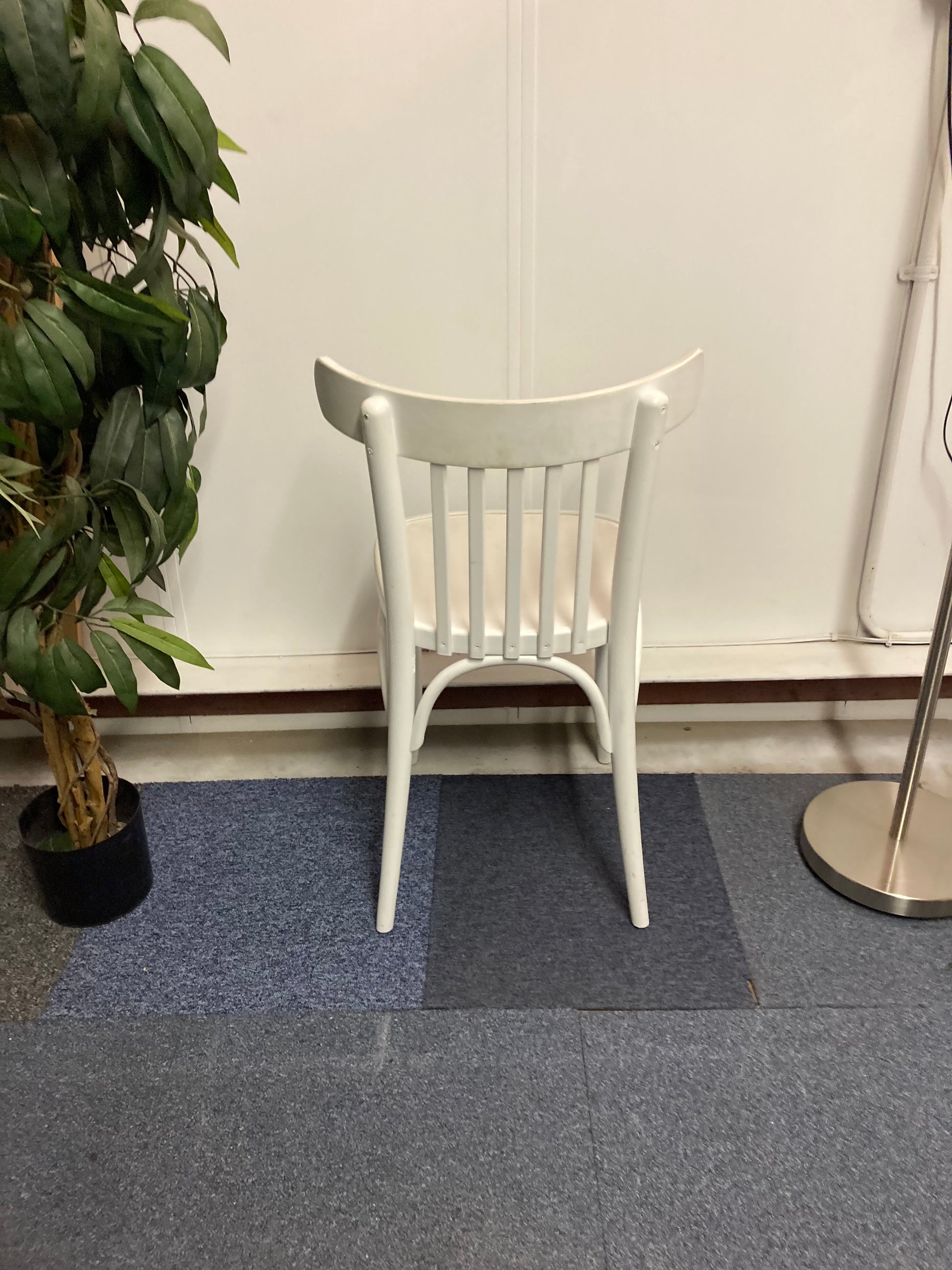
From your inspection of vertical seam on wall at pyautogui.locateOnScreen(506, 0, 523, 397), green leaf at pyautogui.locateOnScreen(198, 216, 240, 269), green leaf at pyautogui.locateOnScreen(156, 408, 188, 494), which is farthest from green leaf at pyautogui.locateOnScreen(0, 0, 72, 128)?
vertical seam on wall at pyautogui.locateOnScreen(506, 0, 523, 397)

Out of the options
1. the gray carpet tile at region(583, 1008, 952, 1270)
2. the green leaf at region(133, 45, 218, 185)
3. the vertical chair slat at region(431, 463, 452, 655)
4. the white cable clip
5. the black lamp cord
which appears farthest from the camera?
the white cable clip

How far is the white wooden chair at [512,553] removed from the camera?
1098 millimetres

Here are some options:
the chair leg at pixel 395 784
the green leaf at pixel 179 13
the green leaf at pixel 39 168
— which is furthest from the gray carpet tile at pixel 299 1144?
the green leaf at pixel 179 13

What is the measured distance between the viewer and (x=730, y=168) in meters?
1.51

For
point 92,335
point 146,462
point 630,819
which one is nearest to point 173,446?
point 146,462

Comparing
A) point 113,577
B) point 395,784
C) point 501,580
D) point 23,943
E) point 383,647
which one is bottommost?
point 23,943

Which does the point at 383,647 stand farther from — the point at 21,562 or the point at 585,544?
the point at 21,562

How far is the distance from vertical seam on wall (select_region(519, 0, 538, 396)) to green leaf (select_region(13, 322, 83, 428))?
0.88m

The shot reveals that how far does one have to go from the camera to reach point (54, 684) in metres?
1.11

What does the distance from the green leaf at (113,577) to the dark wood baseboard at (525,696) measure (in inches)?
25.4

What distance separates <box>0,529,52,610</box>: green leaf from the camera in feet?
3.51

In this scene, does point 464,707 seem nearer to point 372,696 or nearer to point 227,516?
point 372,696

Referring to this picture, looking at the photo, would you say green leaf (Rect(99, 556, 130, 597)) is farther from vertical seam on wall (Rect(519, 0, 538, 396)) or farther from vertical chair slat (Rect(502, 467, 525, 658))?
vertical seam on wall (Rect(519, 0, 538, 396))

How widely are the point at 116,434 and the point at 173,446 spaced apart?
0.07 meters
